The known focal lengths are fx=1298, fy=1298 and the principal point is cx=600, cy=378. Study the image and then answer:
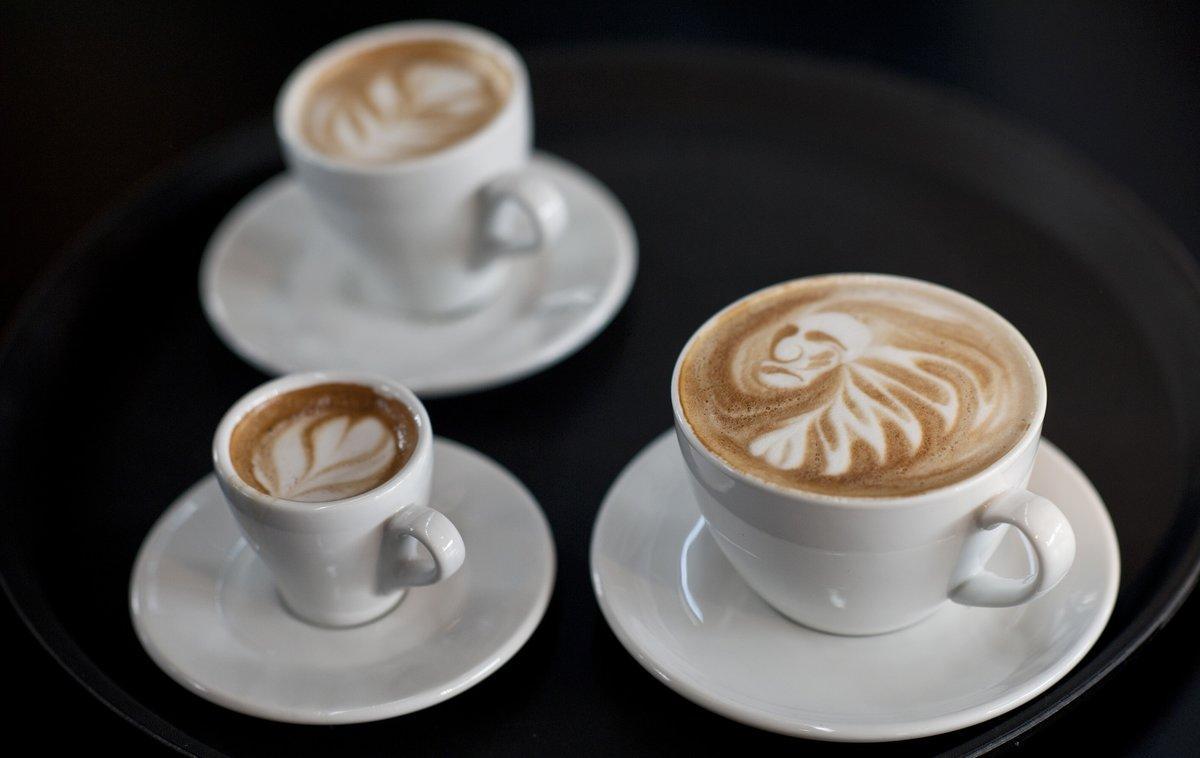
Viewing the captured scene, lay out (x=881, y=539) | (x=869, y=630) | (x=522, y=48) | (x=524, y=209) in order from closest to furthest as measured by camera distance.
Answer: (x=881, y=539) → (x=869, y=630) → (x=524, y=209) → (x=522, y=48)

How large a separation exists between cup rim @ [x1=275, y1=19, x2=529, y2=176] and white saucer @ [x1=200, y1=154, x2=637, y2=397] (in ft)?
0.43

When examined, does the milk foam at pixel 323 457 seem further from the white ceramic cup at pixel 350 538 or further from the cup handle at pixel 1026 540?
the cup handle at pixel 1026 540

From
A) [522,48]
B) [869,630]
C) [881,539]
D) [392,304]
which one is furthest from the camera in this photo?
[522,48]

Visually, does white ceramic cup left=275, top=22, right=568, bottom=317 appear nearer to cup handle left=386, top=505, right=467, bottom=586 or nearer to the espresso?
the espresso

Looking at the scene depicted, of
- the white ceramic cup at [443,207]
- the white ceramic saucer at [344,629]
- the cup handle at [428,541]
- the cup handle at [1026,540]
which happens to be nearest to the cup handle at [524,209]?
the white ceramic cup at [443,207]

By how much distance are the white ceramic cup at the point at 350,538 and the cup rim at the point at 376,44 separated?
33 centimetres

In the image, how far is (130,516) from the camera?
1.16m

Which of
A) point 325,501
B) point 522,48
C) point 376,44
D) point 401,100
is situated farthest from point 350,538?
point 522,48

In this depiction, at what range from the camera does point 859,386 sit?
939 millimetres

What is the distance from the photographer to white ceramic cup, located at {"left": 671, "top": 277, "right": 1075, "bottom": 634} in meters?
0.84

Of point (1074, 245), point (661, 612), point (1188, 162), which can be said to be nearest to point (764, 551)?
point (661, 612)

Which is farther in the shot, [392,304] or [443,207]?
[392,304]

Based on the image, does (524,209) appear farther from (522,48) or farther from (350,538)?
(522,48)

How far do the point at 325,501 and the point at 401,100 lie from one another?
60 centimetres
